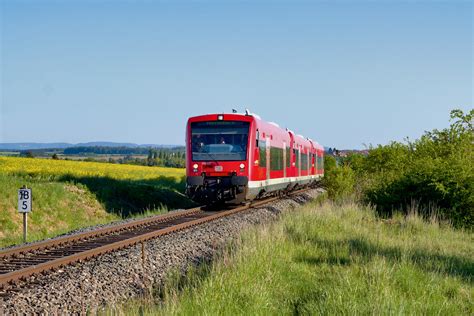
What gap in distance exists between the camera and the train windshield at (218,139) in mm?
20094

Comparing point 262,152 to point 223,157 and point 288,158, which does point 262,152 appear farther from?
point 288,158

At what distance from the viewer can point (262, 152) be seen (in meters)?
21.8

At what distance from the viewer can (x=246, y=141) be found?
20.1m

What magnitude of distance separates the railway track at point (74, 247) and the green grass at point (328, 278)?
82.2 inches

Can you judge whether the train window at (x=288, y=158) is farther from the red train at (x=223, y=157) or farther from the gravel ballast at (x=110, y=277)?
the gravel ballast at (x=110, y=277)

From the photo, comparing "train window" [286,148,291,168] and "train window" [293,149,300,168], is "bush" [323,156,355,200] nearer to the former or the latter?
"train window" [286,148,291,168]

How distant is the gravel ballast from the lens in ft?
25.1

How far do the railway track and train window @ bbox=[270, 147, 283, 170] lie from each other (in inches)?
256

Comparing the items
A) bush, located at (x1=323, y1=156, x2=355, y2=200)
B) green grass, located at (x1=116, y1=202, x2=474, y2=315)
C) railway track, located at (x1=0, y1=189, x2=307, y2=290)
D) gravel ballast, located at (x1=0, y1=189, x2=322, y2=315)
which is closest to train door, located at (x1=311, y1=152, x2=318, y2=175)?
bush, located at (x1=323, y1=156, x2=355, y2=200)

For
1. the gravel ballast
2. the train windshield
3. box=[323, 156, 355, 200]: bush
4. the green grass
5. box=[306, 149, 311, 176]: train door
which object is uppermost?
the train windshield

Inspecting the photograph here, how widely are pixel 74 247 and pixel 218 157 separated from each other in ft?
28.0

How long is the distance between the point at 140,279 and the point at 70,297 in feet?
5.54

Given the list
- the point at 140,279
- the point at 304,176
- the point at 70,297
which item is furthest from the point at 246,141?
Result: the point at 304,176

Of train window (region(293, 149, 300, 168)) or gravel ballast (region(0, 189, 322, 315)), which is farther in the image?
train window (region(293, 149, 300, 168))
